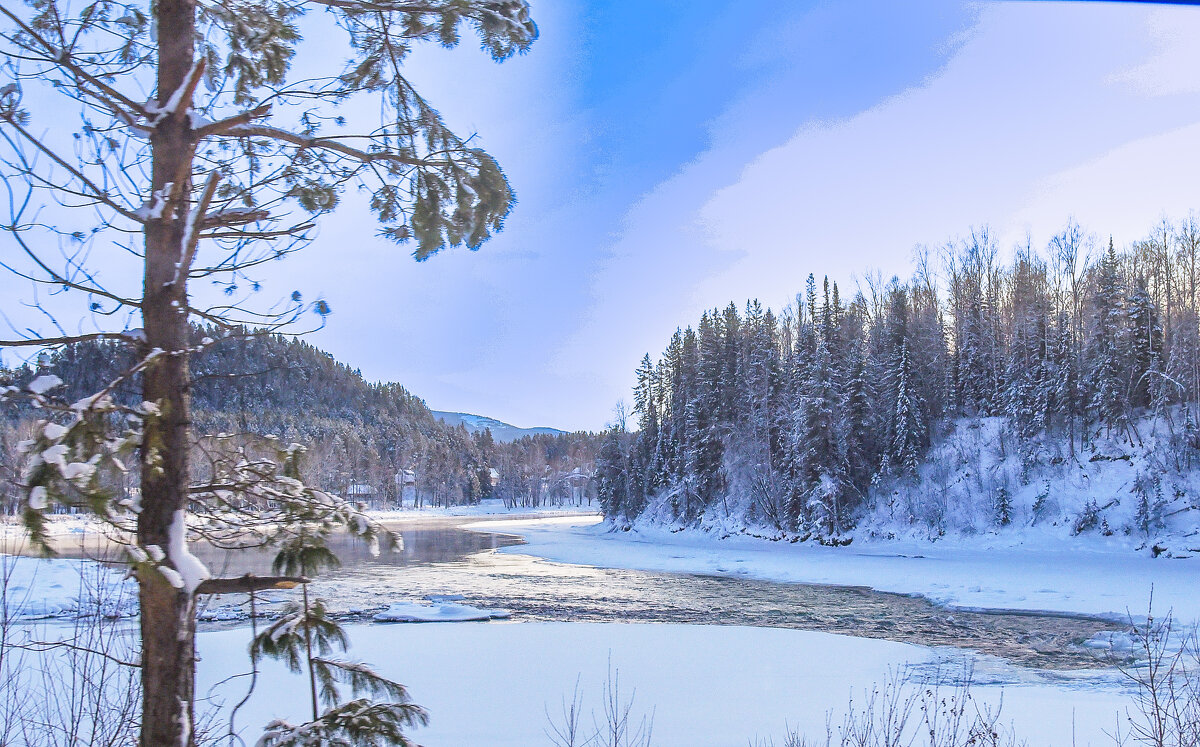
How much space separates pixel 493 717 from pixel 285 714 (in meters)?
2.22

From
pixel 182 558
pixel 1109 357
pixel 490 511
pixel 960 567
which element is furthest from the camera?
pixel 490 511

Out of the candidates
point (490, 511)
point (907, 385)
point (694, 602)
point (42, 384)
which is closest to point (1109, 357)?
point (907, 385)

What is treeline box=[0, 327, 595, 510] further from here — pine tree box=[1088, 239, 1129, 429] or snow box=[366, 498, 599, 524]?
pine tree box=[1088, 239, 1129, 429]

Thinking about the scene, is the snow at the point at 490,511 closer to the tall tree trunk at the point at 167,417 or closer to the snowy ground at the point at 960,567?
the snowy ground at the point at 960,567

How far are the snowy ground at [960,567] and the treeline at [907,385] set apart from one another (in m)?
5.83

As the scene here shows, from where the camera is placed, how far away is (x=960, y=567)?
27719mm

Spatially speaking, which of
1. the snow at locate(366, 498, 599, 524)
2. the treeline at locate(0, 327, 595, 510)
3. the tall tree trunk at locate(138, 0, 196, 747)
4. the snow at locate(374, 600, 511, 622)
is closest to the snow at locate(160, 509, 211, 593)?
the tall tree trunk at locate(138, 0, 196, 747)

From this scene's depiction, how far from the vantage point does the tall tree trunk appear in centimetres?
273

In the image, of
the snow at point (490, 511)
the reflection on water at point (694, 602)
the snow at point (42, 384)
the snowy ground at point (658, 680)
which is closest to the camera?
the snow at point (42, 384)

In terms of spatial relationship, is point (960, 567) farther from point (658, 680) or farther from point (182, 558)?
point (182, 558)

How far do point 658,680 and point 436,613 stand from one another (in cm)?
774

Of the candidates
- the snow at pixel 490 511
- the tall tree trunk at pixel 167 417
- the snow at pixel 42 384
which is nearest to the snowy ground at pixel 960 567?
the tall tree trunk at pixel 167 417

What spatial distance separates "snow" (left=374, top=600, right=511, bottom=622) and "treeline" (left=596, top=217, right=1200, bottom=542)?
2751 cm

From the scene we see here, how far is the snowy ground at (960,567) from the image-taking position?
2061 centimetres
